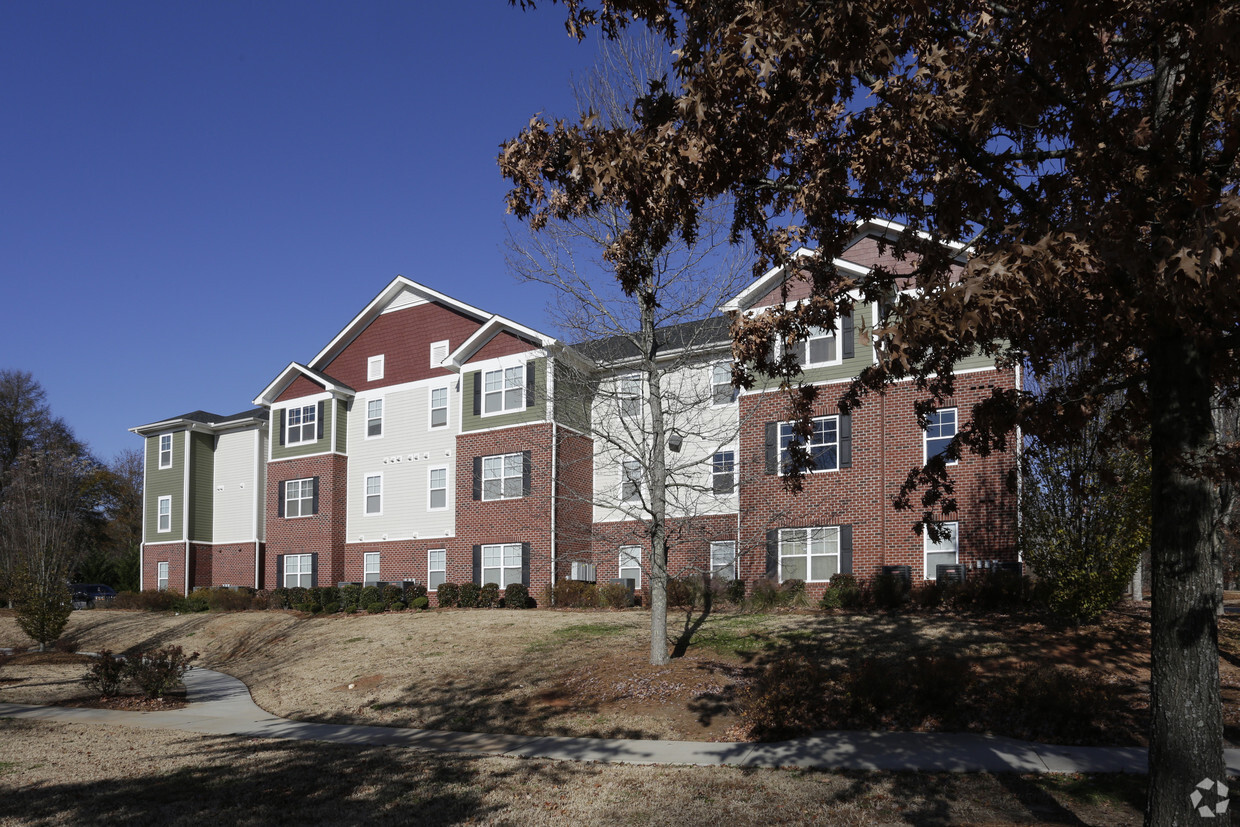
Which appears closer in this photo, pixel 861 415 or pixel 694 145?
pixel 694 145

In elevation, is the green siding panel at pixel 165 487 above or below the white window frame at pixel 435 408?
below

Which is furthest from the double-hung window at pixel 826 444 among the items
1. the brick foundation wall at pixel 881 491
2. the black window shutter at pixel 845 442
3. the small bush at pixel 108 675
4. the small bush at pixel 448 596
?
the small bush at pixel 108 675

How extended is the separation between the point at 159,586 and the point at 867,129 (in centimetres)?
3994

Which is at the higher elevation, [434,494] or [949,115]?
[949,115]

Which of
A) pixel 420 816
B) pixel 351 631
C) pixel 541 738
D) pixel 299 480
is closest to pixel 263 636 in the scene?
pixel 351 631

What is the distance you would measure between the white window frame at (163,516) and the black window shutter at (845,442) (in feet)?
96.2

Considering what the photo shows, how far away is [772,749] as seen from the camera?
37.0 feet

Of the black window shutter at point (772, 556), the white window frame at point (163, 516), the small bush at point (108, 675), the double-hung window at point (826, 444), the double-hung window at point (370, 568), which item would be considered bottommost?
the small bush at point (108, 675)

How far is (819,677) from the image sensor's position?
45.4 ft

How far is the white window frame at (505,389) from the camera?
100ft

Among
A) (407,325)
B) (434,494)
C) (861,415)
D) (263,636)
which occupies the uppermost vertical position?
(407,325)

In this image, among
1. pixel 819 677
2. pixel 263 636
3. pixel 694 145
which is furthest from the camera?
pixel 263 636

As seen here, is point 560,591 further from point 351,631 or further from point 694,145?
point 694,145

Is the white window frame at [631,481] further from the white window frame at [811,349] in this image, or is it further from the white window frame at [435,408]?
the white window frame at [435,408]
